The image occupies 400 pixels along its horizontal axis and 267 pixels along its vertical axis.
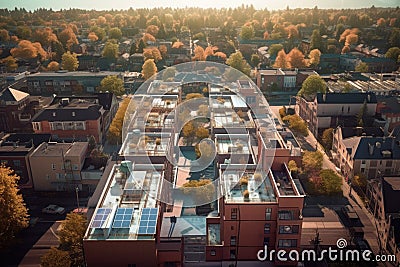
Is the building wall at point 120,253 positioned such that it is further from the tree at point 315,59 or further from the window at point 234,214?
the tree at point 315,59

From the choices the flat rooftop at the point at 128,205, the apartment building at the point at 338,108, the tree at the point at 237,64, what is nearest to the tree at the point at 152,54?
the tree at the point at 237,64

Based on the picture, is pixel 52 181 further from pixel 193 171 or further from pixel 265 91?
pixel 265 91

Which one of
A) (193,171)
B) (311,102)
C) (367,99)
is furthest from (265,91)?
(193,171)

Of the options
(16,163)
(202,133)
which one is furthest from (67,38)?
(16,163)

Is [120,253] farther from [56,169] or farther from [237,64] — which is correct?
[237,64]

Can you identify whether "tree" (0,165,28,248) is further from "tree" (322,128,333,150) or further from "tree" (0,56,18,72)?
"tree" (0,56,18,72)

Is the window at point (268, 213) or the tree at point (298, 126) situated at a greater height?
the window at point (268, 213)
